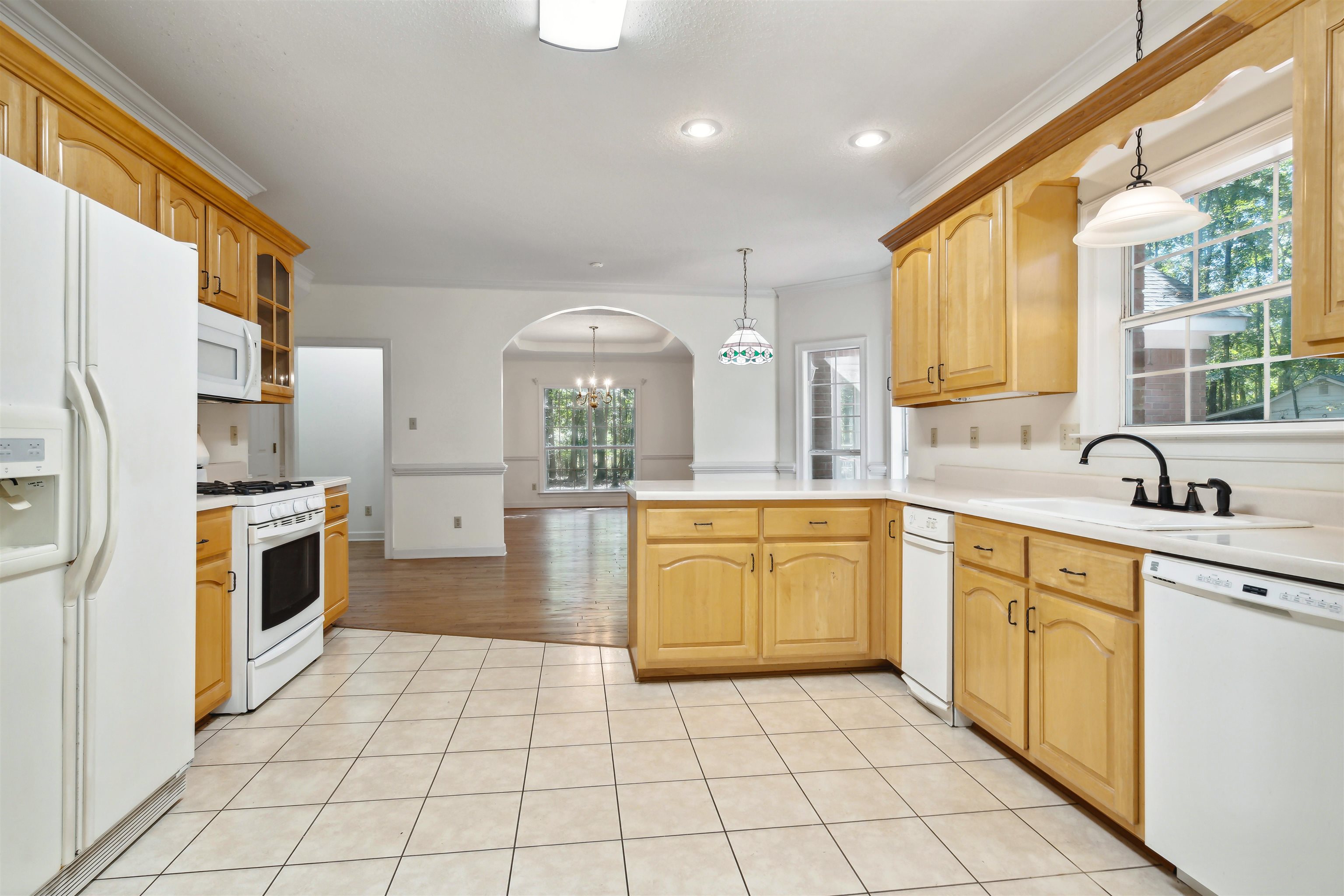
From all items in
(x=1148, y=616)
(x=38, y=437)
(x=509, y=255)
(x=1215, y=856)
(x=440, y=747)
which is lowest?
(x=440, y=747)

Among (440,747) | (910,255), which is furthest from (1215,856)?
(910,255)

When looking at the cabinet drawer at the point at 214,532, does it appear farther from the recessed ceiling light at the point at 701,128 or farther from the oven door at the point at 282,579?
the recessed ceiling light at the point at 701,128

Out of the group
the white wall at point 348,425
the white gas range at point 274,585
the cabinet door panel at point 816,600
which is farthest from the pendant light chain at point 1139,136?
the white wall at point 348,425

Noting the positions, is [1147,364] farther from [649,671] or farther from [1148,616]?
[649,671]

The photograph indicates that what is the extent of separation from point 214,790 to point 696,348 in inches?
194

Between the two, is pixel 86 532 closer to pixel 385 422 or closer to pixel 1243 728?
pixel 1243 728

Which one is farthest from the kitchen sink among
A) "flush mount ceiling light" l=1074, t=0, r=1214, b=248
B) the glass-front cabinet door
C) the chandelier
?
the chandelier

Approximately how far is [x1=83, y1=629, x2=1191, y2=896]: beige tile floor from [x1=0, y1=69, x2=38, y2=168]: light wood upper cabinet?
6.54ft

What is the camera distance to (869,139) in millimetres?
3113

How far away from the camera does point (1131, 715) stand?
5.29ft

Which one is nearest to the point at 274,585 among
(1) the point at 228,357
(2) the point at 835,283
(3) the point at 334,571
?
(3) the point at 334,571

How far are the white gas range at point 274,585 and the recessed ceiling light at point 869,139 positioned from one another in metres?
3.10

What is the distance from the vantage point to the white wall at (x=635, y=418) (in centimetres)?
1028

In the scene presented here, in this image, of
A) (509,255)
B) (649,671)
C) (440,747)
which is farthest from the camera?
(509,255)
